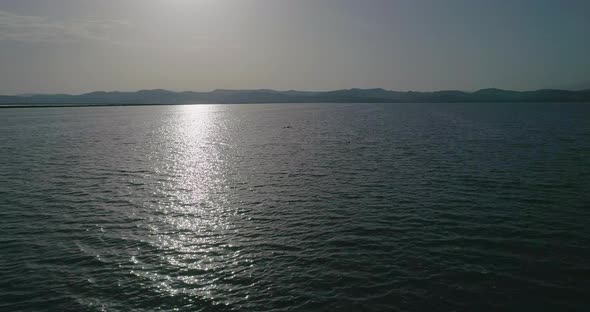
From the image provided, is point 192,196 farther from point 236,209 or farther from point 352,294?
point 352,294

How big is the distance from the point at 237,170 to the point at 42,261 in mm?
35208

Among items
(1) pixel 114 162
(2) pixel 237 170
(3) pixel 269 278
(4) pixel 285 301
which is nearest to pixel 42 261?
(3) pixel 269 278

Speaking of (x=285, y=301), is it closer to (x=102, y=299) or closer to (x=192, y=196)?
(x=102, y=299)

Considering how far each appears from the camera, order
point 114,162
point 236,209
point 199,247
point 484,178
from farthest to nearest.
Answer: point 114,162, point 484,178, point 236,209, point 199,247

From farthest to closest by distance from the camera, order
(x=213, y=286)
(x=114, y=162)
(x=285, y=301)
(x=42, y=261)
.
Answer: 1. (x=114, y=162)
2. (x=42, y=261)
3. (x=213, y=286)
4. (x=285, y=301)

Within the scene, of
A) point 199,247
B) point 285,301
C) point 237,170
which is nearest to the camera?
point 285,301

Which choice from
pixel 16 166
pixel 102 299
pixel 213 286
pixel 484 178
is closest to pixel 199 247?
pixel 213 286

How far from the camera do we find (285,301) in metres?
20.5

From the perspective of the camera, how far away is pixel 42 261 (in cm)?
2552

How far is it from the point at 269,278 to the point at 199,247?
7681 millimetres

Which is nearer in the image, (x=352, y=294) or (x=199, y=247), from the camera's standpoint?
(x=352, y=294)

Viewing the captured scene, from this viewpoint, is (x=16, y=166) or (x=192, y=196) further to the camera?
(x=16, y=166)

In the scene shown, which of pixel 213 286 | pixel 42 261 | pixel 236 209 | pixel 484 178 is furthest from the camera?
pixel 484 178

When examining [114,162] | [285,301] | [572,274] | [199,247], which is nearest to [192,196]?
[199,247]
